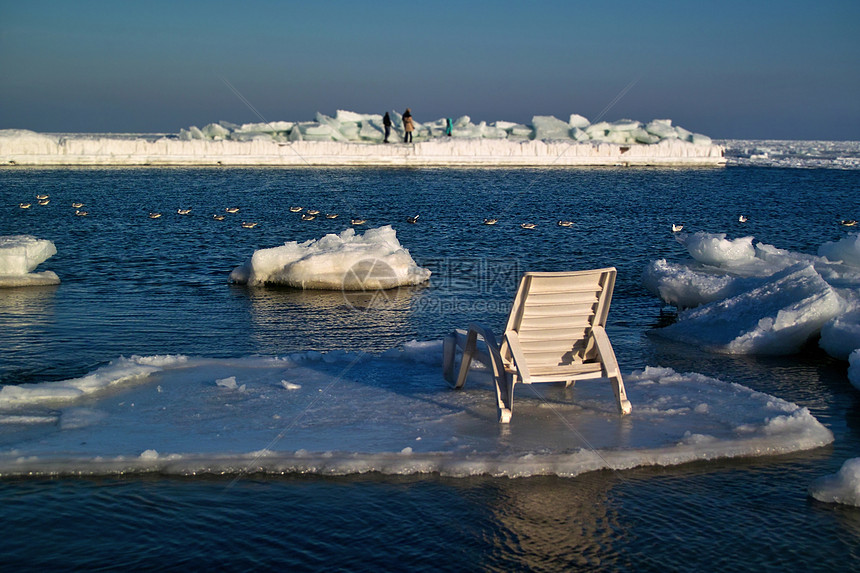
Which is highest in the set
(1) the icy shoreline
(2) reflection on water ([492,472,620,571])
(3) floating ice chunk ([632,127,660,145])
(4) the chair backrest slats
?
(3) floating ice chunk ([632,127,660,145])

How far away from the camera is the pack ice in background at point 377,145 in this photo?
50344 mm

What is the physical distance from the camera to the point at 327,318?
1111 centimetres

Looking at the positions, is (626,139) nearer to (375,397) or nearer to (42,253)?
(42,253)

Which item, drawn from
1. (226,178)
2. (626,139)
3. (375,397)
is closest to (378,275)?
(375,397)

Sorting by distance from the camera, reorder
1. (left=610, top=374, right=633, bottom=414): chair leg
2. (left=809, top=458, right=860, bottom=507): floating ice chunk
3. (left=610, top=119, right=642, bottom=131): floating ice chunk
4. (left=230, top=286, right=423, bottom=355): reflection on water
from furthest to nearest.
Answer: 1. (left=610, top=119, right=642, bottom=131): floating ice chunk
2. (left=230, top=286, right=423, bottom=355): reflection on water
3. (left=610, top=374, right=633, bottom=414): chair leg
4. (left=809, top=458, right=860, bottom=507): floating ice chunk

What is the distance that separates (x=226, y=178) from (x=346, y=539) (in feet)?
148

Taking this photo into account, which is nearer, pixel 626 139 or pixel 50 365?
pixel 50 365

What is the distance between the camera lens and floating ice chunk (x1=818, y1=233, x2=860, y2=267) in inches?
467

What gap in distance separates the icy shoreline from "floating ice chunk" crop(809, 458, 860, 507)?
1800 inches

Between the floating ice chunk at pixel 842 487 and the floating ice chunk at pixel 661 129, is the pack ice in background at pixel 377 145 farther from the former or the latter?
the floating ice chunk at pixel 842 487

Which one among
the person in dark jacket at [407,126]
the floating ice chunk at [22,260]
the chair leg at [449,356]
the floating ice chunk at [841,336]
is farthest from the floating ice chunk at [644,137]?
the chair leg at [449,356]

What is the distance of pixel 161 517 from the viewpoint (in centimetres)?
468

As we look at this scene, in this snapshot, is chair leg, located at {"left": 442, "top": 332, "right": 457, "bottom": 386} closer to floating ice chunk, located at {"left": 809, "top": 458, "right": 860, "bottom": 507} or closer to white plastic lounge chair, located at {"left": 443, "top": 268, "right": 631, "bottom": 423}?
white plastic lounge chair, located at {"left": 443, "top": 268, "right": 631, "bottom": 423}

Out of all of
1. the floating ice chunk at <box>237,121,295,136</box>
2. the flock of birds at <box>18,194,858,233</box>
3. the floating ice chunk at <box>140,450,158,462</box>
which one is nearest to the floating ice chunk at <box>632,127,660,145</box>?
the floating ice chunk at <box>237,121,295,136</box>
